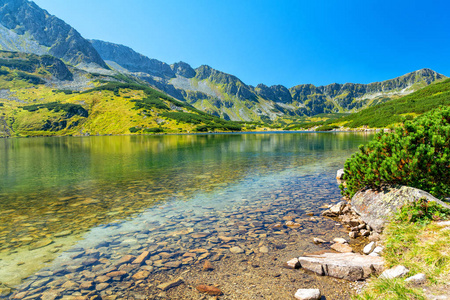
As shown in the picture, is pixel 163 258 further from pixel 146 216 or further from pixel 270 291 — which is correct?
pixel 146 216

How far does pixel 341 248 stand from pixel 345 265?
2.53 metres

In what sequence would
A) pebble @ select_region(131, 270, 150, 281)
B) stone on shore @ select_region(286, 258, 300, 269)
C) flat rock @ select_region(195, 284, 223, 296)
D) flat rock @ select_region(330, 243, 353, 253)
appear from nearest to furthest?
flat rock @ select_region(195, 284, 223, 296), pebble @ select_region(131, 270, 150, 281), stone on shore @ select_region(286, 258, 300, 269), flat rock @ select_region(330, 243, 353, 253)

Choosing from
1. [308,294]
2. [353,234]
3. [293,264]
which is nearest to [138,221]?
[293,264]

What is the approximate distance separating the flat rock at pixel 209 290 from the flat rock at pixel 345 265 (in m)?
3.53

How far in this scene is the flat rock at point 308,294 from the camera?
22.3 ft

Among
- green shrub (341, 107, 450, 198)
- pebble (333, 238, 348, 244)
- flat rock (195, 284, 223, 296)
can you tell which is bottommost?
flat rock (195, 284, 223, 296)

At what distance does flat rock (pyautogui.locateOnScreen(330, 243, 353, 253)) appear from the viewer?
1007 centimetres

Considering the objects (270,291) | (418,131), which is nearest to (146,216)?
(270,291)

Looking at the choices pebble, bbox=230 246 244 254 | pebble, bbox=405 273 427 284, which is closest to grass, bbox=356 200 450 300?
pebble, bbox=405 273 427 284

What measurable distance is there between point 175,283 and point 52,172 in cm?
3639

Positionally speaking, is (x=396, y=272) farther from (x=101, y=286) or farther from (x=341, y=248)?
(x=101, y=286)

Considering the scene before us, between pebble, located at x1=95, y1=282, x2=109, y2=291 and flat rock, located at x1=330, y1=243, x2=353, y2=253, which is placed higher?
flat rock, located at x1=330, y1=243, x2=353, y2=253

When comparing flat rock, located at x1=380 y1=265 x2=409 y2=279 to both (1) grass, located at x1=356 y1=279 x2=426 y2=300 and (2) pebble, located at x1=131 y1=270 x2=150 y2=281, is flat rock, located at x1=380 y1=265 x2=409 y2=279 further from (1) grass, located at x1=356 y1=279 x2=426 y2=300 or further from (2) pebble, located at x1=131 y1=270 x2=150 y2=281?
(2) pebble, located at x1=131 y1=270 x2=150 y2=281

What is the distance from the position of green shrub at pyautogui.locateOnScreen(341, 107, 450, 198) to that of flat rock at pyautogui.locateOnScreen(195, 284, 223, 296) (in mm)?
10795
